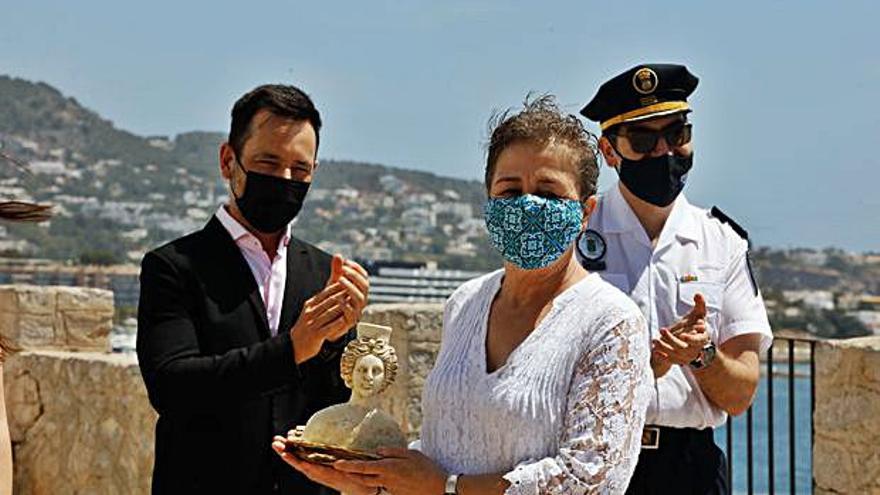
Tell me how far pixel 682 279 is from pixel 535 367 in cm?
84

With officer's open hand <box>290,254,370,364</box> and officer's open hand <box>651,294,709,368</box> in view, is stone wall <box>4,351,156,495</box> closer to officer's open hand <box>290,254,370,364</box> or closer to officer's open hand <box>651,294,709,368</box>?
officer's open hand <box>290,254,370,364</box>

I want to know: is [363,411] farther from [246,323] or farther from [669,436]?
[669,436]

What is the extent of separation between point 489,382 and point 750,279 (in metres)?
1.05

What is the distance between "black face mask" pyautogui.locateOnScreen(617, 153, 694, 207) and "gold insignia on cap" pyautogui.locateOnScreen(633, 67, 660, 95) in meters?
0.16

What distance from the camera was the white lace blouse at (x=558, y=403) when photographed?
8.57 feet

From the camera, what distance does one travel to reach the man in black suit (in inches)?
131

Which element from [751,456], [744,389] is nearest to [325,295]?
[744,389]

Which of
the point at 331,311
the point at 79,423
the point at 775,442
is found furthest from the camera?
the point at 775,442

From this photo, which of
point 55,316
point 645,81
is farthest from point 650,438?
point 55,316

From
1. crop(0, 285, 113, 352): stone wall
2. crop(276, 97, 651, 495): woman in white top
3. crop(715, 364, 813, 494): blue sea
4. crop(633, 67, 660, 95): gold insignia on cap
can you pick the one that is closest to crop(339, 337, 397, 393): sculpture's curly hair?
crop(276, 97, 651, 495): woman in white top

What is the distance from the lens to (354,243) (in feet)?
179

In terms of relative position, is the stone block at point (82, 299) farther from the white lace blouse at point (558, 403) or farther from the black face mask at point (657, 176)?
the white lace blouse at point (558, 403)

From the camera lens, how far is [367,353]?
2986mm

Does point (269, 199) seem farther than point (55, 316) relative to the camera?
No
